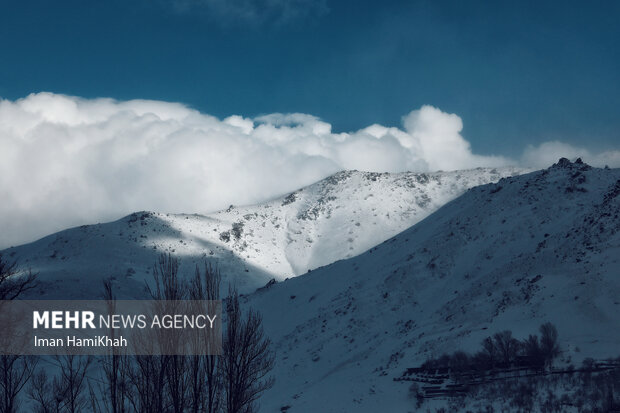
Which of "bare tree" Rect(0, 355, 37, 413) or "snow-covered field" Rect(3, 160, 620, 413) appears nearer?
"bare tree" Rect(0, 355, 37, 413)

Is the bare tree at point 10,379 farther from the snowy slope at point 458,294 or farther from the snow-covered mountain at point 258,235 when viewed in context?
the snow-covered mountain at point 258,235

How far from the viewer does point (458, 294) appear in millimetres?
45531

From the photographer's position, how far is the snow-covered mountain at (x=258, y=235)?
102m

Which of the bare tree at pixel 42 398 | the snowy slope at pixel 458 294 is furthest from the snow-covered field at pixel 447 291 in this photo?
the bare tree at pixel 42 398

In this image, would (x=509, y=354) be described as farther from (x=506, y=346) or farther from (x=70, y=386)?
(x=70, y=386)

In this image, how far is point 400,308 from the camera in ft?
162

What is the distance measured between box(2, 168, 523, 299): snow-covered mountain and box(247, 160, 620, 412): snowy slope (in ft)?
159

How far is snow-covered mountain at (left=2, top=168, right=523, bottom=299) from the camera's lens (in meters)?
102

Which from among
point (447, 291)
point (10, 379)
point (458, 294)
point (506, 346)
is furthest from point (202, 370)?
point (447, 291)

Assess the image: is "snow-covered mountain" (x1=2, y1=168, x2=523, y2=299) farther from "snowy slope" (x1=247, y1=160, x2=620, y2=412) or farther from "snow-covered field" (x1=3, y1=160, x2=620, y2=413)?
"snowy slope" (x1=247, y1=160, x2=620, y2=412)

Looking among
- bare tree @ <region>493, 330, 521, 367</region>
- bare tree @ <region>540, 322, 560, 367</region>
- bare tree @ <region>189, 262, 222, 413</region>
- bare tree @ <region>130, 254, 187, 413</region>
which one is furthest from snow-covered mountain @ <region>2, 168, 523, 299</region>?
bare tree @ <region>189, 262, 222, 413</region>

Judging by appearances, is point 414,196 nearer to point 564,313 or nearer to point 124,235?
point 124,235

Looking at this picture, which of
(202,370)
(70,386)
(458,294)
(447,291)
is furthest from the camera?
(447,291)

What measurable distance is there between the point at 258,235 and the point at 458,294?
342 ft
